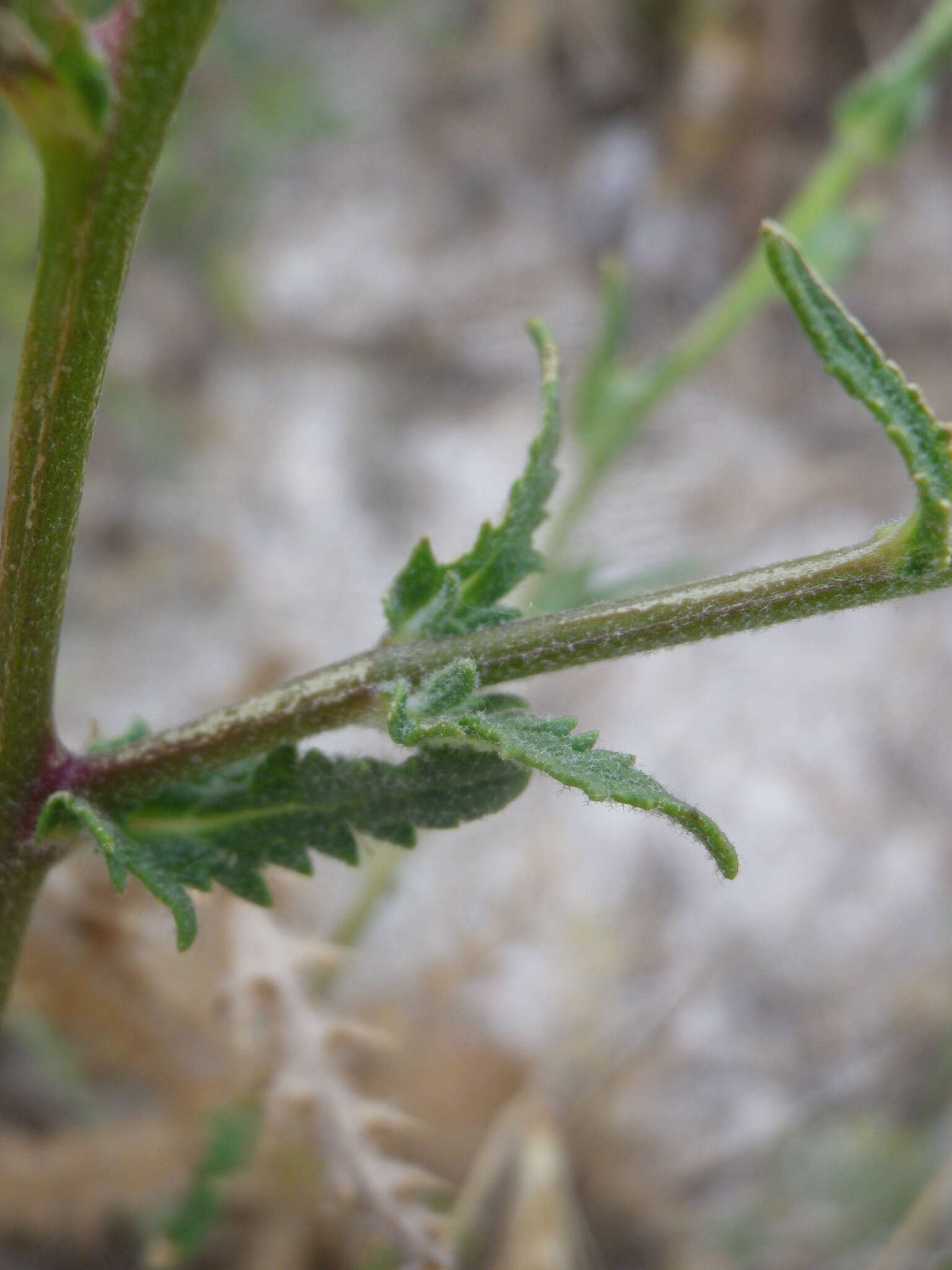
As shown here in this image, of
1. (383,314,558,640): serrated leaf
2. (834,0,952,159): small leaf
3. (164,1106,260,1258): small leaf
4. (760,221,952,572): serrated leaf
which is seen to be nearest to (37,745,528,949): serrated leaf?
(383,314,558,640): serrated leaf

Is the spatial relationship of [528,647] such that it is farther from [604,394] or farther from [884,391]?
[604,394]

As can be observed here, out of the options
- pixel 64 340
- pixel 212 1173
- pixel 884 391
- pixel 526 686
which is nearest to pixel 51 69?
pixel 64 340

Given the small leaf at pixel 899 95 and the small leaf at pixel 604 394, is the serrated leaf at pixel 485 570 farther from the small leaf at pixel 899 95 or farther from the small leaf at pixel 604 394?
the small leaf at pixel 899 95

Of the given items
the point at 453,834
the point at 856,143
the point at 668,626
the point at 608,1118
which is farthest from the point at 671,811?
the point at 453,834

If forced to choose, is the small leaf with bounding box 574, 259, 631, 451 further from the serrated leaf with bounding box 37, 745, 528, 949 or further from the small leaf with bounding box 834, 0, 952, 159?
the serrated leaf with bounding box 37, 745, 528, 949

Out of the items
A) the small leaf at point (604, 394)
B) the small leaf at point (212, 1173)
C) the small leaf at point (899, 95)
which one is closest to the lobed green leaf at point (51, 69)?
the small leaf at point (212, 1173)

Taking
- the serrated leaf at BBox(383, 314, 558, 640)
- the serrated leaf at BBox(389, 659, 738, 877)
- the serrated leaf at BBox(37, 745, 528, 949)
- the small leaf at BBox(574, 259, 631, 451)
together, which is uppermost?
the small leaf at BBox(574, 259, 631, 451)
